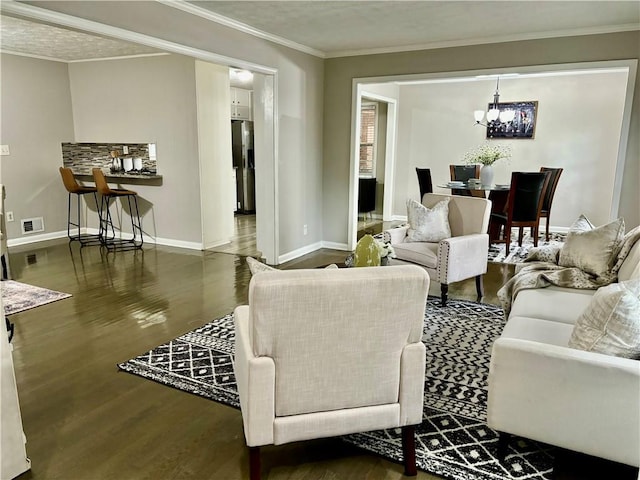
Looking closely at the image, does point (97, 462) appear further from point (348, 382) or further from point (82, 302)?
point (82, 302)

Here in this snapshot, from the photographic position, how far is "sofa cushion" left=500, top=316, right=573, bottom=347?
2.15 m

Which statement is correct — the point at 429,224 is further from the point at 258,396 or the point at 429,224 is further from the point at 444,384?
the point at 258,396

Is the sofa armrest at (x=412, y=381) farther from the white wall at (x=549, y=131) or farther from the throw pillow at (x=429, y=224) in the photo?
the white wall at (x=549, y=131)

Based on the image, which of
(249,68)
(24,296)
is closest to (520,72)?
(249,68)

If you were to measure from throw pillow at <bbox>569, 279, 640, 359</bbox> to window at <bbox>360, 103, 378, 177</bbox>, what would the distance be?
7219 millimetres

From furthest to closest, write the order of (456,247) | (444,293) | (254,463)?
(444,293) < (456,247) < (254,463)

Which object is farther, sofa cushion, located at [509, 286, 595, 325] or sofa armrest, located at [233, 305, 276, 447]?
sofa cushion, located at [509, 286, 595, 325]

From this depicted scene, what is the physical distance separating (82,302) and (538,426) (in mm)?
3562

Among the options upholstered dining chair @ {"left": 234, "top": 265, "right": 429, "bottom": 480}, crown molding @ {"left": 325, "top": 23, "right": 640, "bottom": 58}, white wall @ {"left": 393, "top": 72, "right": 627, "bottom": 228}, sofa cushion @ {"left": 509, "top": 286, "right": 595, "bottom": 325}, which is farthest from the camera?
white wall @ {"left": 393, "top": 72, "right": 627, "bottom": 228}

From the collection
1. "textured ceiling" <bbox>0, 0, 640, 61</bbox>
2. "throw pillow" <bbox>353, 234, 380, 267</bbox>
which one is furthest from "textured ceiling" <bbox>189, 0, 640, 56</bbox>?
"throw pillow" <bbox>353, 234, 380, 267</bbox>

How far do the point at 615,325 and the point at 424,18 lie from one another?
3.23m

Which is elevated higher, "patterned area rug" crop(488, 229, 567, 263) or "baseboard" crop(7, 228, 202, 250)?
"baseboard" crop(7, 228, 202, 250)

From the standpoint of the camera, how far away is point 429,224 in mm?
4102

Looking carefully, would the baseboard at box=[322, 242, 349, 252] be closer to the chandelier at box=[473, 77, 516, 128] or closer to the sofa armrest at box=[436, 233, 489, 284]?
the sofa armrest at box=[436, 233, 489, 284]
